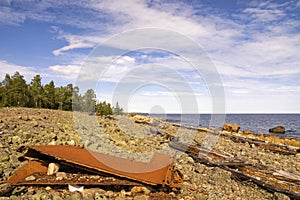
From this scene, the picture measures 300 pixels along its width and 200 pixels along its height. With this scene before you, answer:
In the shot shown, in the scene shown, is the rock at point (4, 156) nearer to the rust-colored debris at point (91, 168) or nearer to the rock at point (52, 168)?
the rust-colored debris at point (91, 168)

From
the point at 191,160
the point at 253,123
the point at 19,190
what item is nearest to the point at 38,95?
the point at 191,160

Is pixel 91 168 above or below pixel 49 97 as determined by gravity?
below

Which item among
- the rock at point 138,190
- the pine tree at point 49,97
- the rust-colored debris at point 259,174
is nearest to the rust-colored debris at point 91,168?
the rock at point 138,190

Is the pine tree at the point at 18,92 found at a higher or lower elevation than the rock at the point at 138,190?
higher

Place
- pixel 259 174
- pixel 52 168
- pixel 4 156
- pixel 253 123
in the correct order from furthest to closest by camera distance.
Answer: pixel 253 123 → pixel 259 174 → pixel 4 156 → pixel 52 168

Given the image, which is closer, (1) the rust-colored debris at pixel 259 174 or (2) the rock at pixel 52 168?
(2) the rock at pixel 52 168

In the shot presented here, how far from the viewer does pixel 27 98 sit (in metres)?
55.8

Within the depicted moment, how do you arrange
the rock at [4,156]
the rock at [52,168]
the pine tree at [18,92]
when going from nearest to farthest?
the rock at [52,168]
the rock at [4,156]
the pine tree at [18,92]

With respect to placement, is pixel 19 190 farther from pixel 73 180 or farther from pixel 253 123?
pixel 253 123

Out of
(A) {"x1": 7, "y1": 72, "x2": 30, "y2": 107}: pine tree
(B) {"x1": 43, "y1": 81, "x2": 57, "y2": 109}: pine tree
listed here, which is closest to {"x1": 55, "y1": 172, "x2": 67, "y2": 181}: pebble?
(A) {"x1": 7, "y1": 72, "x2": 30, "y2": 107}: pine tree

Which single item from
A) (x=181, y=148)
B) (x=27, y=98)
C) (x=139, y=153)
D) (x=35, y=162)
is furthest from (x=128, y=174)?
(x=27, y=98)

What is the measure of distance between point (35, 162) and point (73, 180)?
0.96 meters

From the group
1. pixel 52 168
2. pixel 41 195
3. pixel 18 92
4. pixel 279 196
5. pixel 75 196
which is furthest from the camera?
pixel 18 92

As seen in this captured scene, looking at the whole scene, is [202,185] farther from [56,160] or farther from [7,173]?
[7,173]
